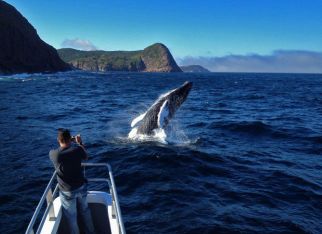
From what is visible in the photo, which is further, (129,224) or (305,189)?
(305,189)

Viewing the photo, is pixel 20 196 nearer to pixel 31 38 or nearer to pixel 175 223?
pixel 175 223

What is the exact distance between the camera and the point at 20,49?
133250mm

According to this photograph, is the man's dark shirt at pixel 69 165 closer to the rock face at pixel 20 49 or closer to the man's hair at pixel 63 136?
the man's hair at pixel 63 136

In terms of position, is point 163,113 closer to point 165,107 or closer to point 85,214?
point 165,107

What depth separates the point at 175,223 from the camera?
978 cm

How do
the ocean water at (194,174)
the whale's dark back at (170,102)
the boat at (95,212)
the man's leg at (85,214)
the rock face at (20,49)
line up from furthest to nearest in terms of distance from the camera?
the rock face at (20,49) → the whale's dark back at (170,102) → the ocean water at (194,174) → the man's leg at (85,214) → the boat at (95,212)

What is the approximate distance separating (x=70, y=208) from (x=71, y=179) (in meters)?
0.62

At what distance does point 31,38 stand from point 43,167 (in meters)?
142

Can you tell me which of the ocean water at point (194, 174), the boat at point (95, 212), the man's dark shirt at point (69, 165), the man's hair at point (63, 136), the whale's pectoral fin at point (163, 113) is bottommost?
the ocean water at point (194, 174)

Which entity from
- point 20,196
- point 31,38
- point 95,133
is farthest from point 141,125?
point 31,38

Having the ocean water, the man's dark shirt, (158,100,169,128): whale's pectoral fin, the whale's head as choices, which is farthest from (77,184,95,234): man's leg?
the whale's head

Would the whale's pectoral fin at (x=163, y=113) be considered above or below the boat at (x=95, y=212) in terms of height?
above

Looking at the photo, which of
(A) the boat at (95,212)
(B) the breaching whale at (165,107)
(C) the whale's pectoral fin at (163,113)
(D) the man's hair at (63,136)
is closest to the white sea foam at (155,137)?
(B) the breaching whale at (165,107)

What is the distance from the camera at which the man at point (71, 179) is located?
6.93 meters
